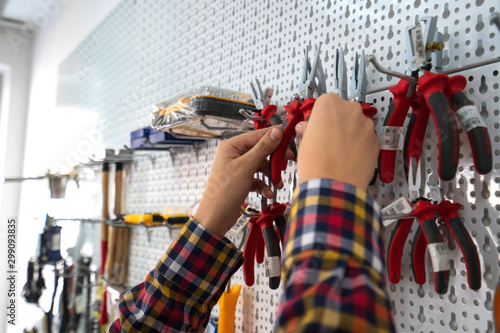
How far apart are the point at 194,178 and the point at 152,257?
43cm

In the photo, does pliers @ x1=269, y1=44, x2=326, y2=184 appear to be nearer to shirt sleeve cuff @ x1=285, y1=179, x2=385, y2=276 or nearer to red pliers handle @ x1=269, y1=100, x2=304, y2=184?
red pliers handle @ x1=269, y1=100, x2=304, y2=184

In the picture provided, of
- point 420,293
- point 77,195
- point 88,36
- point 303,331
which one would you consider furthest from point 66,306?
point 303,331

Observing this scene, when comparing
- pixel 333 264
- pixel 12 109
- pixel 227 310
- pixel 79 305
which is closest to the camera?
pixel 333 264

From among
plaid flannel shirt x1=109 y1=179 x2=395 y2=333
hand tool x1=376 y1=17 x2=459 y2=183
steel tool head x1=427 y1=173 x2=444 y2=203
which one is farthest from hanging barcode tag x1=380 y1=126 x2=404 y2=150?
plaid flannel shirt x1=109 y1=179 x2=395 y2=333

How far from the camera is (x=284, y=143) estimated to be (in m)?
0.72

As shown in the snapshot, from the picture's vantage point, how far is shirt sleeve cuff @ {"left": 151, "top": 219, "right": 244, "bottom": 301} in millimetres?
721

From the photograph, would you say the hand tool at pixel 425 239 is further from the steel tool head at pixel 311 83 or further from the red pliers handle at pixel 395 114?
the steel tool head at pixel 311 83

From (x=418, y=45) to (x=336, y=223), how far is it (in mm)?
377

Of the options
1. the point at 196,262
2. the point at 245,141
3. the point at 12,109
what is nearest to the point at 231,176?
the point at 245,141

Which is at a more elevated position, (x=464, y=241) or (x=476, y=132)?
(x=476, y=132)

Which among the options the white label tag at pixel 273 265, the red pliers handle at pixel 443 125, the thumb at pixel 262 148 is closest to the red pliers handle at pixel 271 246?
the white label tag at pixel 273 265

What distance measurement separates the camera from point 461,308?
2.08 ft

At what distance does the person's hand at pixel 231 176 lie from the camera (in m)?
0.70

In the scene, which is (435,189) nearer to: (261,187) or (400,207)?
(400,207)
